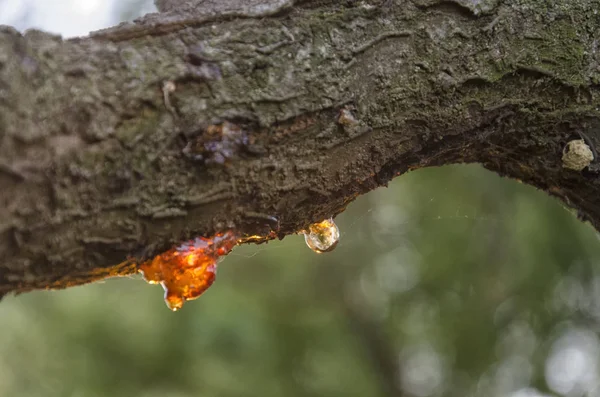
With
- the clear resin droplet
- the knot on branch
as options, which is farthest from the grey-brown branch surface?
the clear resin droplet

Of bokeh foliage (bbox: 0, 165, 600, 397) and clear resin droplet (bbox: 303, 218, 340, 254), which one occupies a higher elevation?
bokeh foliage (bbox: 0, 165, 600, 397)

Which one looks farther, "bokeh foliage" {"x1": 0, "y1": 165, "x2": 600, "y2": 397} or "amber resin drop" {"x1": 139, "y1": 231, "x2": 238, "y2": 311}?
"bokeh foliage" {"x1": 0, "y1": 165, "x2": 600, "y2": 397}

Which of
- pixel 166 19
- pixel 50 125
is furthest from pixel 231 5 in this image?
pixel 50 125

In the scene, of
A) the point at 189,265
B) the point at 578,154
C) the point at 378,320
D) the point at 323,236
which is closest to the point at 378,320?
the point at 378,320

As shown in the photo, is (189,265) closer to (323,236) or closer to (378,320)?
(323,236)

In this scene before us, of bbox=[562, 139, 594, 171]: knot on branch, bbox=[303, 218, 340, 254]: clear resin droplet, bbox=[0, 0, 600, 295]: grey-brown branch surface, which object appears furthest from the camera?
bbox=[303, 218, 340, 254]: clear resin droplet

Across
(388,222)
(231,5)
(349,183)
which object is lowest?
(349,183)

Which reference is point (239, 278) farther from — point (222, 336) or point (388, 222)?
point (388, 222)

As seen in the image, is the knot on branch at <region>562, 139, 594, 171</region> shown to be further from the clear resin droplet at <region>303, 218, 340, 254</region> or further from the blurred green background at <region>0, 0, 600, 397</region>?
the blurred green background at <region>0, 0, 600, 397</region>

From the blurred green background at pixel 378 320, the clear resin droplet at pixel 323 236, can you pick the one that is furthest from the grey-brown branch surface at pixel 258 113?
the blurred green background at pixel 378 320
